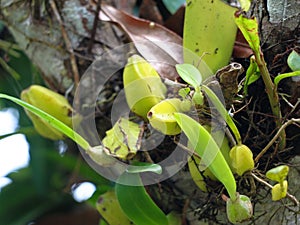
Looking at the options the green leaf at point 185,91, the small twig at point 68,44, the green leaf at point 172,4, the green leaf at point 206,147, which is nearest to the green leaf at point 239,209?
the green leaf at point 206,147

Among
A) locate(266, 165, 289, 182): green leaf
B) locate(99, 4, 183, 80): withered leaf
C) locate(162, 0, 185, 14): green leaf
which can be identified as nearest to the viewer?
locate(266, 165, 289, 182): green leaf

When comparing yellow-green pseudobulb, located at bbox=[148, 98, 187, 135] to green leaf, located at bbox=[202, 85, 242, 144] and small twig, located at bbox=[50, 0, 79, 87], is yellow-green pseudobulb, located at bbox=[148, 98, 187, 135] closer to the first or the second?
green leaf, located at bbox=[202, 85, 242, 144]

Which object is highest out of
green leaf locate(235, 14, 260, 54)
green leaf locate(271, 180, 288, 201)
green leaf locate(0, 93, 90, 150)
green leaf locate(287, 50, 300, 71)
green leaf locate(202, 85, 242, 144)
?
green leaf locate(235, 14, 260, 54)

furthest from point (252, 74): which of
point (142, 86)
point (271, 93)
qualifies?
point (142, 86)

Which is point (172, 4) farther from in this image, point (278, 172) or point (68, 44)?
point (278, 172)

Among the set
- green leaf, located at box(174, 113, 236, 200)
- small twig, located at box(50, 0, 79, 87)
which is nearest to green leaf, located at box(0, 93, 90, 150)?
green leaf, located at box(174, 113, 236, 200)

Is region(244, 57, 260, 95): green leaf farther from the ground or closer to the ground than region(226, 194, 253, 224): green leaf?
farther from the ground
